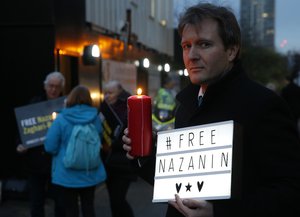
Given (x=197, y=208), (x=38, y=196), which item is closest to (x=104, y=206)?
(x=38, y=196)

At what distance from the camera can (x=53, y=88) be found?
241 inches

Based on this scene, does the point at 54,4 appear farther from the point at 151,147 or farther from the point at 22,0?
the point at 151,147

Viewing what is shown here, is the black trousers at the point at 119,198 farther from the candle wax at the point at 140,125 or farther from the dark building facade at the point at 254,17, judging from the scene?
the dark building facade at the point at 254,17

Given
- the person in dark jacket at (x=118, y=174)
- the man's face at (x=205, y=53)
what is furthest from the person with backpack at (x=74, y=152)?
the man's face at (x=205, y=53)

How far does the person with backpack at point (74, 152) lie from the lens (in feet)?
16.4

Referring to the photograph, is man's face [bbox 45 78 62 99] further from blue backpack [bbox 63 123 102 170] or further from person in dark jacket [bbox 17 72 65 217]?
blue backpack [bbox 63 123 102 170]

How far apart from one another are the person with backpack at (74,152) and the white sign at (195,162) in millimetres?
2926

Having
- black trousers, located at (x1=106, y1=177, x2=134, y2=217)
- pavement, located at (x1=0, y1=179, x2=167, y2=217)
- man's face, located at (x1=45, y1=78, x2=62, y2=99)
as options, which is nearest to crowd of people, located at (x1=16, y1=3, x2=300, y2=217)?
black trousers, located at (x1=106, y1=177, x2=134, y2=217)

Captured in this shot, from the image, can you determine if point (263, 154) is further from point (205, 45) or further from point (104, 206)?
point (104, 206)

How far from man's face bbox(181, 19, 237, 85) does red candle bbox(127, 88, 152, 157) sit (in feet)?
0.81

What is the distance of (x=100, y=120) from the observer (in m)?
5.52

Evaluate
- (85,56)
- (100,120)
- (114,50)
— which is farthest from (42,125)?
(114,50)

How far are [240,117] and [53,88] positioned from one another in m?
4.44

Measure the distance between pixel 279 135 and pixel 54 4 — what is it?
21.7 ft
